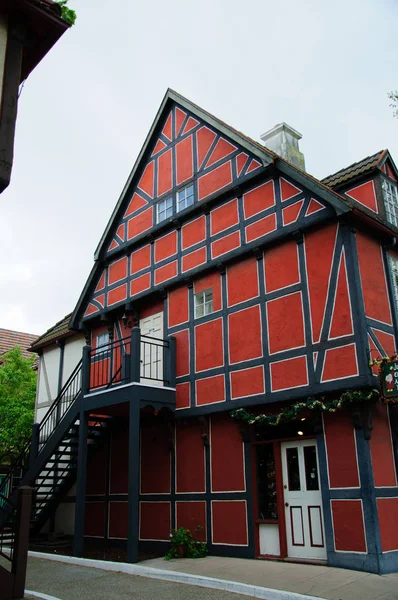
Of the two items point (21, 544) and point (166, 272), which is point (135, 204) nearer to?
point (166, 272)

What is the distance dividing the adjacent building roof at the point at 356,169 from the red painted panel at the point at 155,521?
8.32 meters

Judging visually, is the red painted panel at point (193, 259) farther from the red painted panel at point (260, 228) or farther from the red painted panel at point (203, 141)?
the red painted panel at point (203, 141)

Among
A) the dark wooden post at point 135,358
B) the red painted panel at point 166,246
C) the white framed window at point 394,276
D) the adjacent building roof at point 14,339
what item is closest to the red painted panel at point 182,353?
the dark wooden post at point 135,358

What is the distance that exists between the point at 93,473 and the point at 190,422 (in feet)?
14.1

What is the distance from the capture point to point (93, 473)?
1541cm

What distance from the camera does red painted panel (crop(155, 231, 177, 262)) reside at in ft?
47.1

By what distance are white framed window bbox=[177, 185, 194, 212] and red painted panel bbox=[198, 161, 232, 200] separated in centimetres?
35

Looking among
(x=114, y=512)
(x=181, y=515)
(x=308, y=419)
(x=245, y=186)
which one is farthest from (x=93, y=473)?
(x=245, y=186)

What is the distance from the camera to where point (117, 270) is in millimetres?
16172

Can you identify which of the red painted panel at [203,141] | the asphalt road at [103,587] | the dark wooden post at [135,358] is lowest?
the asphalt road at [103,587]

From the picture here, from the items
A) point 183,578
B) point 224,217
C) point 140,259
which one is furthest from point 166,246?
point 183,578

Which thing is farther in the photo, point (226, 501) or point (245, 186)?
point (245, 186)

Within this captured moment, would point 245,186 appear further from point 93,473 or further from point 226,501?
point 93,473

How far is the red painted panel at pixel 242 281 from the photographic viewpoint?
39.5 ft
